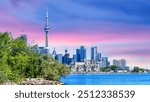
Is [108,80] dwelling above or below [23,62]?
below

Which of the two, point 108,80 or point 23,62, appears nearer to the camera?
point 23,62

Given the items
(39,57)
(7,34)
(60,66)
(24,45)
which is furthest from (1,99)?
(60,66)

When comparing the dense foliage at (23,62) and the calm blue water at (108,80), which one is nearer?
the dense foliage at (23,62)

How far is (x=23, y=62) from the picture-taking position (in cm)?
1691

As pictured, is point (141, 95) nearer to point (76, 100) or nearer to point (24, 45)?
point (76, 100)

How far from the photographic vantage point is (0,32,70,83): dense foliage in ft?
51.4

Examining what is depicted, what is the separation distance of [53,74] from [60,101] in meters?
16.2

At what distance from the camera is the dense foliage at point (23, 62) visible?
15664 millimetres

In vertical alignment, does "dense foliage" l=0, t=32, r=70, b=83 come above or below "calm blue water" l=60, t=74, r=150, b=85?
above

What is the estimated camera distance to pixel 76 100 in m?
3.71

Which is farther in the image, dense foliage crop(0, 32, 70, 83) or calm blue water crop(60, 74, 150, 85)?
calm blue water crop(60, 74, 150, 85)

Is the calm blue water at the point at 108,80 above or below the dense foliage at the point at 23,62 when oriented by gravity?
below

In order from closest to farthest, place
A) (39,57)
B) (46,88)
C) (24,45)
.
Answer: (46,88)
(24,45)
(39,57)

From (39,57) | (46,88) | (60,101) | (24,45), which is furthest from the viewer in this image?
(39,57)
